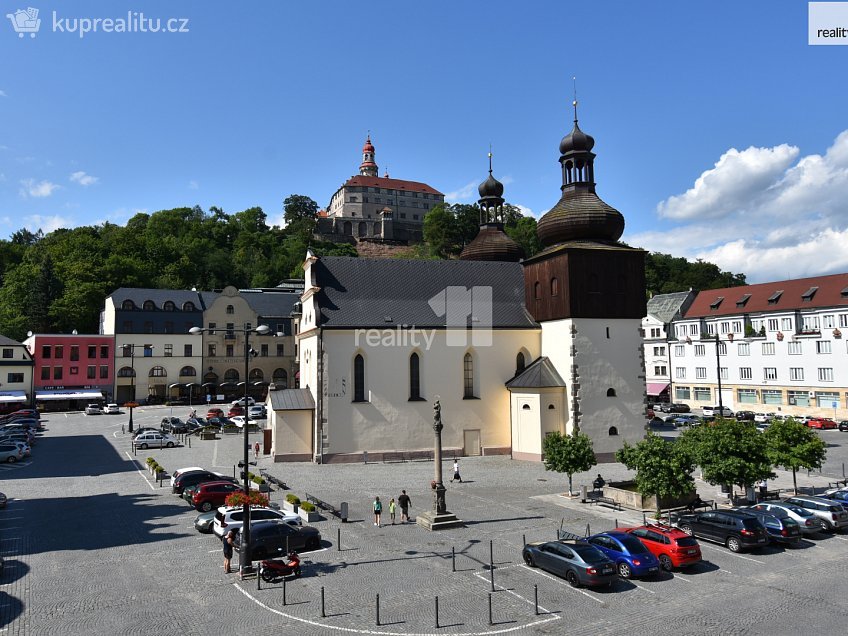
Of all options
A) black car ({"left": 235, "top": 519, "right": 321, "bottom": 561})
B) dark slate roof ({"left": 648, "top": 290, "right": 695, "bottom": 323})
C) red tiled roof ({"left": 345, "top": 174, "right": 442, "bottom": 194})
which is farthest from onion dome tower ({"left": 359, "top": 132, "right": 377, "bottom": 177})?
black car ({"left": 235, "top": 519, "right": 321, "bottom": 561})

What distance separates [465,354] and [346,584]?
999 inches

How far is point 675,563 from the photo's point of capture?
18250mm

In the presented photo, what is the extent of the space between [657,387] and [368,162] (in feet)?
422

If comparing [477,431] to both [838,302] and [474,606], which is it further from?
[838,302]

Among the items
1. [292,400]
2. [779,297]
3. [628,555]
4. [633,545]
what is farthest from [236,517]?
[779,297]

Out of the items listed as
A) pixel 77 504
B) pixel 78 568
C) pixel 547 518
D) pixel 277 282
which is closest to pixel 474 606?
pixel 547 518

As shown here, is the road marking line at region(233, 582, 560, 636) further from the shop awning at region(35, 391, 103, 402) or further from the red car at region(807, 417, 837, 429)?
the shop awning at region(35, 391, 103, 402)

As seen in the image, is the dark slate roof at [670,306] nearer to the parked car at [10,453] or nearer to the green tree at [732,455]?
the green tree at [732,455]

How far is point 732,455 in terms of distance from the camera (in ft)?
84.0

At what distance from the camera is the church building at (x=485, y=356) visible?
3881 cm

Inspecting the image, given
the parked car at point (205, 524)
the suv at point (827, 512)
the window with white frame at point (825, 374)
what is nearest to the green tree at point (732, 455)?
the suv at point (827, 512)

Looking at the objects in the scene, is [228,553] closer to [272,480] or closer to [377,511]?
[377,511]

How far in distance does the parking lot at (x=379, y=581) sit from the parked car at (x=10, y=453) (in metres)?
10.3

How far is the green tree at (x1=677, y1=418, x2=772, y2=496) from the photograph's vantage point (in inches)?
989
